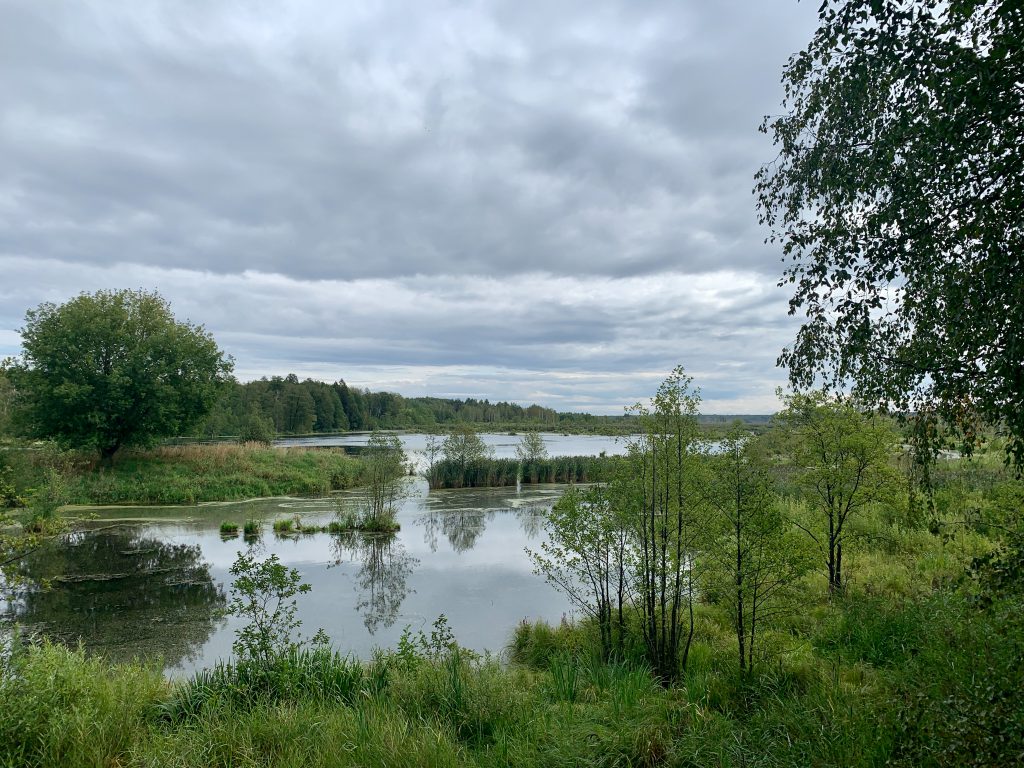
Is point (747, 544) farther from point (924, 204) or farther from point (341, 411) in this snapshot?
point (341, 411)

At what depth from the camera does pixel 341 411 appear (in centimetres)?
7669

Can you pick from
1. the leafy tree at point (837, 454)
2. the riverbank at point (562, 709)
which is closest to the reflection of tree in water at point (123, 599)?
the riverbank at point (562, 709)

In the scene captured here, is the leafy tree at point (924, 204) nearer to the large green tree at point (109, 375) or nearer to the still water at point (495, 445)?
the still water at point (495, 445)

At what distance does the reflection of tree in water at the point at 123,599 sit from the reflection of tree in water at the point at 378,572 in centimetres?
247

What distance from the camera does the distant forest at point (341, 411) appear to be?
59875 mm

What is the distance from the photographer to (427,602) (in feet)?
33.7

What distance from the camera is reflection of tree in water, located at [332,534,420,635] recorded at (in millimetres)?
9672

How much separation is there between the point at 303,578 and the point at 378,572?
5.19ft

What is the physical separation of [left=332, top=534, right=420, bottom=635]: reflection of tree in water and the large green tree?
549 inches

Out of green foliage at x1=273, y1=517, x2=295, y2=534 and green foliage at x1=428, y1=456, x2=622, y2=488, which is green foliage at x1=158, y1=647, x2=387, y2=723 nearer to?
green foliage at x1=273, y1=517, x2=295, y2=534

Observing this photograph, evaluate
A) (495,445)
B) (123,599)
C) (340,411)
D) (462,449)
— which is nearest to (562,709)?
(123,599)

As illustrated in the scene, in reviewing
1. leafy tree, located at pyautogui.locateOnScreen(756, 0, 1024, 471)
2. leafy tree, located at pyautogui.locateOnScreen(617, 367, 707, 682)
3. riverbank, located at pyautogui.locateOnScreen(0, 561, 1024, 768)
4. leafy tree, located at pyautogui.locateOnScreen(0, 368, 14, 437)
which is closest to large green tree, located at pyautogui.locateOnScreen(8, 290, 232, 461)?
leafy tree, located at pyautogui.locateOnScreen(0, 368, 14, 437)

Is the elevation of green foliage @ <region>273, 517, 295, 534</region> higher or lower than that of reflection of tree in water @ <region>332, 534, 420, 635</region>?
higher

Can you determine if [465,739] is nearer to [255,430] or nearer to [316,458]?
[316,458]
